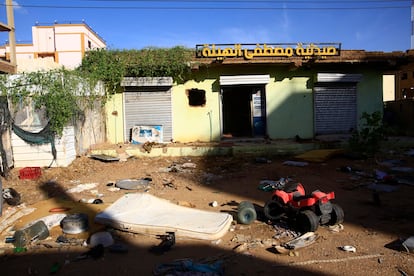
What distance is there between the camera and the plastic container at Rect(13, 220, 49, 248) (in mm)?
4355

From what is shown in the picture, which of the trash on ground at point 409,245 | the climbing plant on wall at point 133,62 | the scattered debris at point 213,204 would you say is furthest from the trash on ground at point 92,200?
the climbing plant on wall at point 133,62

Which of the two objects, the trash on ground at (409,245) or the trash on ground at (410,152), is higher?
the trash on ground at (410,152)

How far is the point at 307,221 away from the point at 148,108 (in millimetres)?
9416

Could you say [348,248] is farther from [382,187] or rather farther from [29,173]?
[29,173]

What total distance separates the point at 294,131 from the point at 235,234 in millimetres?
9493

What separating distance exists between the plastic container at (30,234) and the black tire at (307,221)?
3.60m

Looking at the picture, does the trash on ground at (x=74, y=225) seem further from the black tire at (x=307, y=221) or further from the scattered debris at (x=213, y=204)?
the black tire at (x=307, y=221)

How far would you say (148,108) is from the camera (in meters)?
12.7

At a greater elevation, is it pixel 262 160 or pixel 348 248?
pixel 262 160

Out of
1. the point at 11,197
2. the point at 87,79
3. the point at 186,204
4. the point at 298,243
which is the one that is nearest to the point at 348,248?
the point at 298,243

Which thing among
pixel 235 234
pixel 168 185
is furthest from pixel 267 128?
pixel 235 234

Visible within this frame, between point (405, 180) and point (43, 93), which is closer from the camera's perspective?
point (405, 180)

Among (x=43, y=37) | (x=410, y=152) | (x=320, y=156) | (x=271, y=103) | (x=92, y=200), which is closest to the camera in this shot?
(x=92, y=200)

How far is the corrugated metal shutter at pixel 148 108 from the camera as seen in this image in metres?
12.7
